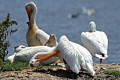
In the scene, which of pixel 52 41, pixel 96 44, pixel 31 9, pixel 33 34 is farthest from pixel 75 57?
pixel 31 9

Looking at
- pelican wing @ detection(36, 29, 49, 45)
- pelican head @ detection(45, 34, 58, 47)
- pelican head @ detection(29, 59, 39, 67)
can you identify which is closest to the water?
pelican wing @ detection(36, 29, 49, 45)

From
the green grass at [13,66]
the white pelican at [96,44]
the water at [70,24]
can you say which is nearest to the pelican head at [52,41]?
the white pelican at [96,44]

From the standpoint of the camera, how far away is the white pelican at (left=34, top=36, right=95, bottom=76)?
14.4m

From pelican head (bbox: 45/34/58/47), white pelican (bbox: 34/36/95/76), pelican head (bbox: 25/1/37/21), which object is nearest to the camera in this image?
white pelican (bbox: 34/36/95/76)

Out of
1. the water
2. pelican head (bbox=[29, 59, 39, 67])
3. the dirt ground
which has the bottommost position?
the dirt ground

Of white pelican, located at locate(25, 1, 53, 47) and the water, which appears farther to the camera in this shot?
the water

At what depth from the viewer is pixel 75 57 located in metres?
14.5

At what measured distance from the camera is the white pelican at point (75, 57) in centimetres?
1439

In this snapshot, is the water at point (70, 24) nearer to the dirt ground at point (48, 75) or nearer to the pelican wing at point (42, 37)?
the pelican wing at point (42, 37)

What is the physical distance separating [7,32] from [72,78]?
1.88 meters

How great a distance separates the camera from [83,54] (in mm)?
14781

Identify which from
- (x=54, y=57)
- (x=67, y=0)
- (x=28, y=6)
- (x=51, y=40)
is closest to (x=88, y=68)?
(x=54, y=57)

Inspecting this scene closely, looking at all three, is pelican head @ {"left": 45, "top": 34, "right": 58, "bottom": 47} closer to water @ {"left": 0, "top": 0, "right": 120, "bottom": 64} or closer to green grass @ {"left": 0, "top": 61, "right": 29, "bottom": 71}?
green grass @ {"left": 0, "top": 61, "right": 29, "bottom": 71}

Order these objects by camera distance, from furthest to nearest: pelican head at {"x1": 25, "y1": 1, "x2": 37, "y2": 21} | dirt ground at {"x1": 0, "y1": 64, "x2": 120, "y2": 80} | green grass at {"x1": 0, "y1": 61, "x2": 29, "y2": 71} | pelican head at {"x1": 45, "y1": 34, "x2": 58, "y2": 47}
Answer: pelican head at {"x1": 25, "y1": 1, "x2": 37, "y2": 21}
pelican head at {"x1": 45, "y1": 34, "x2": 58, "y2": 47}
green grass at {"x1": 0, "y1": 61, "x2": 29, "y2": 71}
dirt ground at {"x1": 0, "y1": 64, "x2": 120, "y2": 80}
